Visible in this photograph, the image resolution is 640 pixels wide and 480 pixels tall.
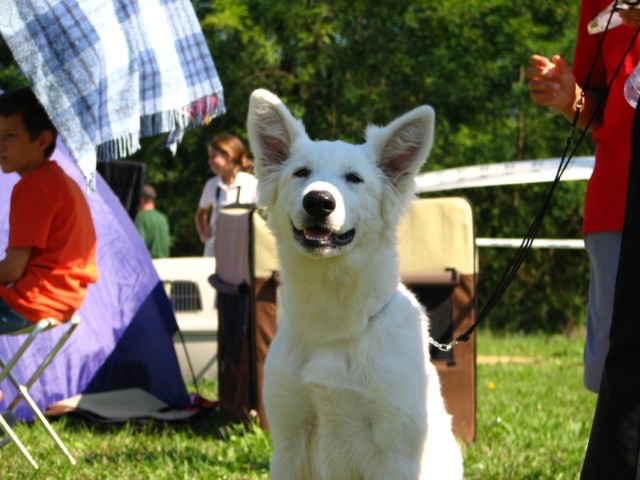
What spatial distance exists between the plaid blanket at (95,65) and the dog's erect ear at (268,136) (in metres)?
1.21

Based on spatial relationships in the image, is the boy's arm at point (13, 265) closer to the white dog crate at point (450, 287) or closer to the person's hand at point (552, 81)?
the white dog crate at point (450, 287)

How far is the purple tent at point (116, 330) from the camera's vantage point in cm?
697

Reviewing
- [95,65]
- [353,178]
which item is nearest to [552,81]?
[353,178]

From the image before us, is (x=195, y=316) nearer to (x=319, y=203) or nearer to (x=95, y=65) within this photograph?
(x=95, y=65)

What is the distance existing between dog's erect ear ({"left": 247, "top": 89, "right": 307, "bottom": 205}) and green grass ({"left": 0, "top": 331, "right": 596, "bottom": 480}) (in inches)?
68.5

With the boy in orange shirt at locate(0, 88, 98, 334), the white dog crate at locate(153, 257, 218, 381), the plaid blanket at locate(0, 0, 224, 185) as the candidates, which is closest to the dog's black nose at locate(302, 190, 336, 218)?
the plaid blanket at locate(0, 0, 224, 185)

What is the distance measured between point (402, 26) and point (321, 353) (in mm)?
13900

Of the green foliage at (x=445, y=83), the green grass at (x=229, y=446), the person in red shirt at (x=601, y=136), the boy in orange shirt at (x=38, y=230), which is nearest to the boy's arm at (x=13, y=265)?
the boy in orange shirt at (x=38, y=230)

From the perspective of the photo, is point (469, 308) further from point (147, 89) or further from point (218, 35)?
point (218, 35)

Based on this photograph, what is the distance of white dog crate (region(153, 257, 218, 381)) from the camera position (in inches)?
345

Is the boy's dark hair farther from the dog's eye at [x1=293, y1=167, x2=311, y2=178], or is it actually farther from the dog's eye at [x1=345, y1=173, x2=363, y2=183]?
→ the dog's eye at [x1=345, y1=173, x2=363, y2=183]

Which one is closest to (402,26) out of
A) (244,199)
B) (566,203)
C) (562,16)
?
(562,16)

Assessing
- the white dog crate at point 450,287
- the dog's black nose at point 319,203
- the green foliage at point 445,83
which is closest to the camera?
the dog's black nose at point 319,203

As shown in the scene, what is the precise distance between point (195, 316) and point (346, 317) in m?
5.40
